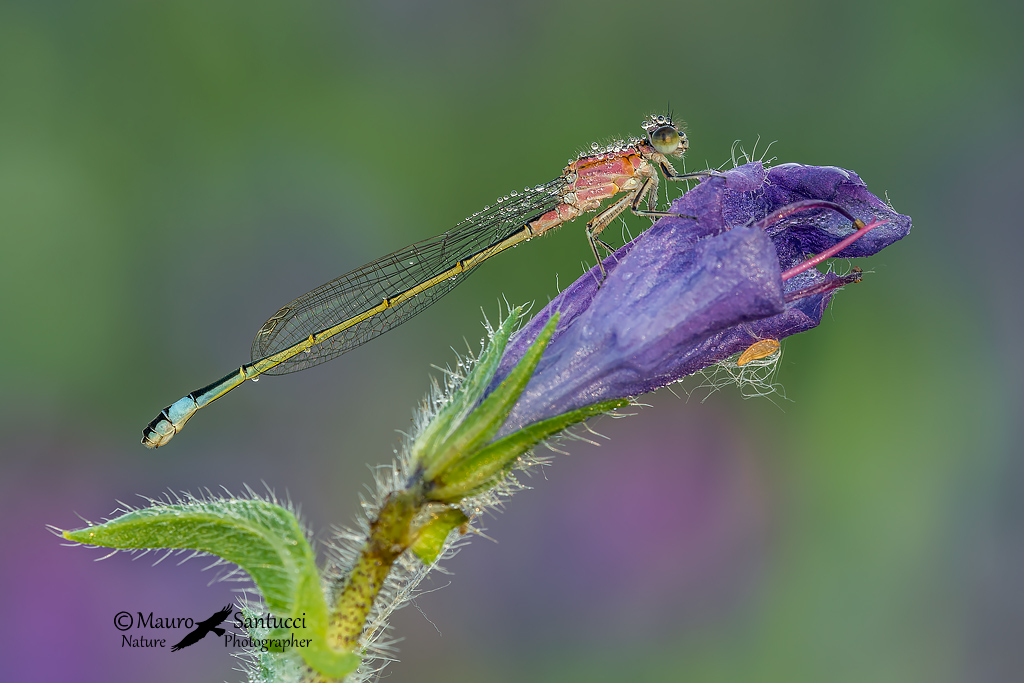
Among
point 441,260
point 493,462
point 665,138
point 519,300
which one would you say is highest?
point 441,260

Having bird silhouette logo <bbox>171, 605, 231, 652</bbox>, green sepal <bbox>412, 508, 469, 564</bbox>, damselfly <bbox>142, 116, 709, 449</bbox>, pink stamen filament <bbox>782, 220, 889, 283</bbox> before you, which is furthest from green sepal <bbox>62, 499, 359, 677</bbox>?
damselfly <bbox>142, 116, 709, 449</bbox>

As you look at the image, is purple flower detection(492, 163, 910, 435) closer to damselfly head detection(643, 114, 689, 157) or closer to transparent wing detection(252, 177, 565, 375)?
damselfly head detection(643, 114, 689, 157)

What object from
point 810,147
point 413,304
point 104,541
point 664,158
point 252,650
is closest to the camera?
point 104,541

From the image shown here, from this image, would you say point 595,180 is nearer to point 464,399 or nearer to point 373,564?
point 464,399

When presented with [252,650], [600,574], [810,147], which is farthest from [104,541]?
[810,147]

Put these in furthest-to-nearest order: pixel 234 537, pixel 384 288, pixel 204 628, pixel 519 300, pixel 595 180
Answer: pixel 519 300 → pixel 384 288 → pixel 595 180 → pixel 204 628 → pixel 234 537

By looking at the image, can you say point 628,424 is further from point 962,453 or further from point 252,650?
point 252,650

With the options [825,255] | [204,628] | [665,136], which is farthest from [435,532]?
[665,136]
